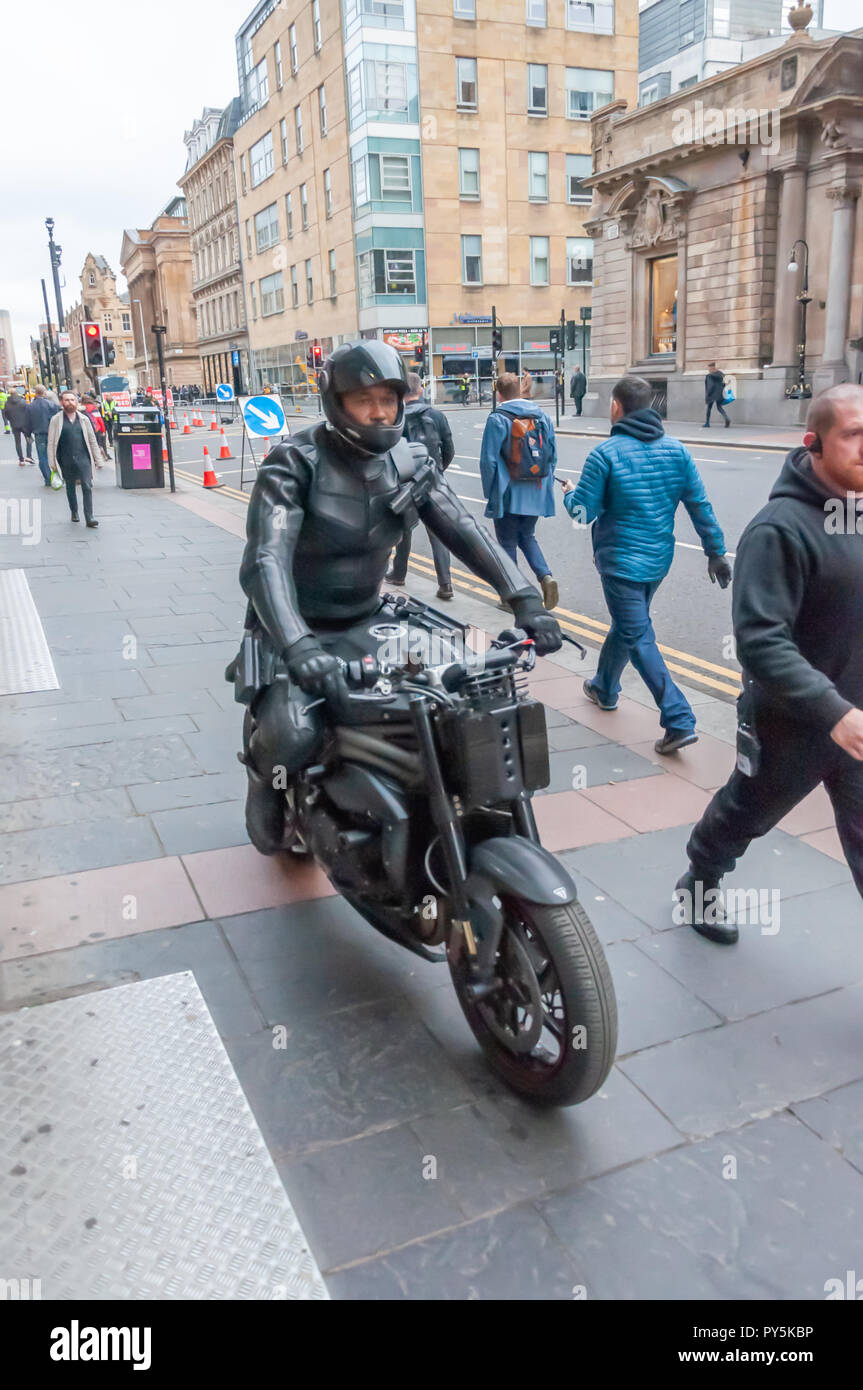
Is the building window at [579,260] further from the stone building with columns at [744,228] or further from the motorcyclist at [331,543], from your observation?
the motorcyclist at [331,543]

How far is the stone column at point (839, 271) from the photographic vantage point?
989 inches

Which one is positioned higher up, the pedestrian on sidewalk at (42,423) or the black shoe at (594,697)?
the pedestrian on sidewalk at (42,423)

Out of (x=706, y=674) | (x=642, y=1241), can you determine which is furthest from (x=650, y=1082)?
(x=706, y=674)

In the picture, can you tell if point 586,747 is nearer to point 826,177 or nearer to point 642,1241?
point 642,1241

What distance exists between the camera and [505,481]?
8.02 metres

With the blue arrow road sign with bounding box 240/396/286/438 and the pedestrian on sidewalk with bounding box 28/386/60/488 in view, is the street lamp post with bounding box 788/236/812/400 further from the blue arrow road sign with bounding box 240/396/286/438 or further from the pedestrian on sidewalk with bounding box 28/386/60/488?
the pedestrian on sidewalk with bounding box 28/386/60/488

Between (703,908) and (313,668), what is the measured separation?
1701 mm

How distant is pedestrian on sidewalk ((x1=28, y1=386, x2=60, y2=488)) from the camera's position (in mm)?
19578

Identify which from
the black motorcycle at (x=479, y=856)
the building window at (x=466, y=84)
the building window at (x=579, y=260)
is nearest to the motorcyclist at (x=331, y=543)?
the black motorcycle at (x=479, y=856)

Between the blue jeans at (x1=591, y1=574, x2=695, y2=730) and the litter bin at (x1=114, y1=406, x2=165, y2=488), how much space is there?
14124 mm

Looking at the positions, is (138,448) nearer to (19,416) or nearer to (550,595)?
(19,416)

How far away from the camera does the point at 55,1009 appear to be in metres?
3.27

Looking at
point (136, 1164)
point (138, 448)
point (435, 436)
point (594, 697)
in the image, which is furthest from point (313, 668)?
point (138, 448)

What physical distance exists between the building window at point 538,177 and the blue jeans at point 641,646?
176ft
